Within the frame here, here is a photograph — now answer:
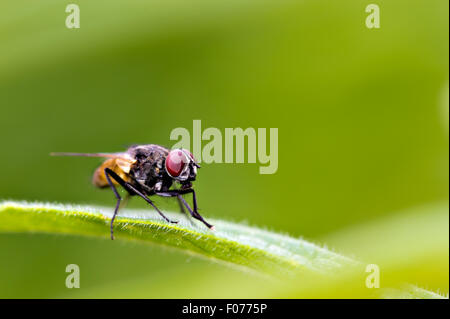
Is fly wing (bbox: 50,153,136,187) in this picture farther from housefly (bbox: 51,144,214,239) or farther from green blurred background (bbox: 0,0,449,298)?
green blurred background (bbox: 0,0,449,298)

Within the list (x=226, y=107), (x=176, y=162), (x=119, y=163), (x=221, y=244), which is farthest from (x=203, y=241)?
(x=226, y=107)

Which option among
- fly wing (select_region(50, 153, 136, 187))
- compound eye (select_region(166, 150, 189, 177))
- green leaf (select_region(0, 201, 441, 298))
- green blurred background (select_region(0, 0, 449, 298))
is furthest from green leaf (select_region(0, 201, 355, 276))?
green blurred background (select_region(0, 0, 449, 298))

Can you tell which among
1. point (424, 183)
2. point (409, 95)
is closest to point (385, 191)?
point (424, 183)

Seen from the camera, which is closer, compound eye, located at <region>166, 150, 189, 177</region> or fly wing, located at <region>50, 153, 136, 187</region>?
compound eye, located at <region>166, 150, 189, 177</region>

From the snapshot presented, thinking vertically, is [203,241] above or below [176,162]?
below

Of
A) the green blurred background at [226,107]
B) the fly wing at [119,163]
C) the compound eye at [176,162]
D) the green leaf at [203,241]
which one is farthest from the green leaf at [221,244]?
the green blurred background at [226,107]

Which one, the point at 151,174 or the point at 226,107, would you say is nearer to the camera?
the point at 151,174

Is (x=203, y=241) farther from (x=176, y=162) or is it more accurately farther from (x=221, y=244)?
(x=176, y=162)
